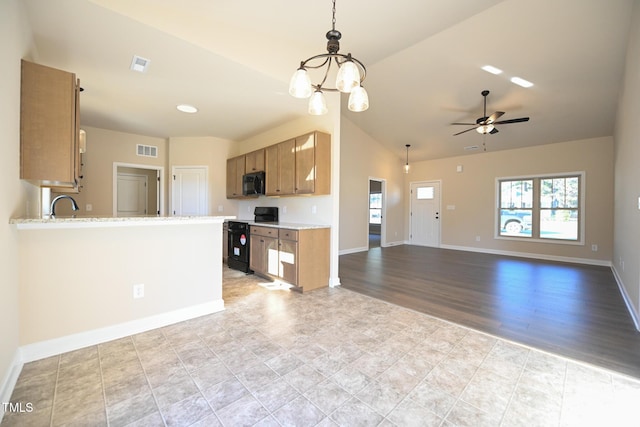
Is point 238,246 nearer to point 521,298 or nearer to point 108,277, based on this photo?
point 108,277

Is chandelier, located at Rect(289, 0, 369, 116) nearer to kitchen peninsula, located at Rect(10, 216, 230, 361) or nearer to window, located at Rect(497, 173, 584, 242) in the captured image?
kitchen peninsula, located at Rect(10, 216, 230, 361)

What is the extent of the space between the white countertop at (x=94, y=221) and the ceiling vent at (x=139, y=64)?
1.57 metres

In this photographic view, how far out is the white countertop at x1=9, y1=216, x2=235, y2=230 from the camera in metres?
1.93

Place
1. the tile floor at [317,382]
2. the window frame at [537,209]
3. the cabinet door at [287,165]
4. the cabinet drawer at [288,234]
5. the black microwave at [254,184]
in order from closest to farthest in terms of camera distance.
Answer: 1. the tile floor at [317,382]
2. the cabinet drawer at [288,234]
3. the cabinet door at [287,165]
4. the black microwave at [254,184]
5. the window frame at [537,209]

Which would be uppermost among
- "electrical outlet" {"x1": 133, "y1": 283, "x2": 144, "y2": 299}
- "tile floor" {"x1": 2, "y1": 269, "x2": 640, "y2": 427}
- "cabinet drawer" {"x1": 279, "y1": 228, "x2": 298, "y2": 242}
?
"cabinet drawer" {"x1": 279, "y1": 228, "x2": 298, "y2": 242}

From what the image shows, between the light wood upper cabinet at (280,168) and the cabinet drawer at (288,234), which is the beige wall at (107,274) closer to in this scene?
the cabinet drawer at (288,234)

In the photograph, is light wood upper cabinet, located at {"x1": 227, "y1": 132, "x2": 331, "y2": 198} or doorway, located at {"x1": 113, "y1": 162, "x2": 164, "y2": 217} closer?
light wood upper cabinet, located at {"x1": 227, "y1": 132, "x2": 331, "y2": 198}

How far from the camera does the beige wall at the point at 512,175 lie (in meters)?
5.57

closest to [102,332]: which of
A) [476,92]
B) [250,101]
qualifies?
[250,101]

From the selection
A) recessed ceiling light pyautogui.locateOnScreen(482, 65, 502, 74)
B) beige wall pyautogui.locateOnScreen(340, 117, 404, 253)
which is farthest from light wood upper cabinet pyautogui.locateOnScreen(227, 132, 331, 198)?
recessed ceiling light pyautogui.locateOnScreen(482, 65, 502, 74)

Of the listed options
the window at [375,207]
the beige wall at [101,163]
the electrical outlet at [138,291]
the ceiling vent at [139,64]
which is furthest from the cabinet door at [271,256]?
the window at [375,207]

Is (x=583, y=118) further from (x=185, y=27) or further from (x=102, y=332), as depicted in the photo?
(x=102, y=332)

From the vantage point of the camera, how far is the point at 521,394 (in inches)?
65.1

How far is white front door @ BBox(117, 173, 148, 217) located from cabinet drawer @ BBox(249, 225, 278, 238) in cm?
412
